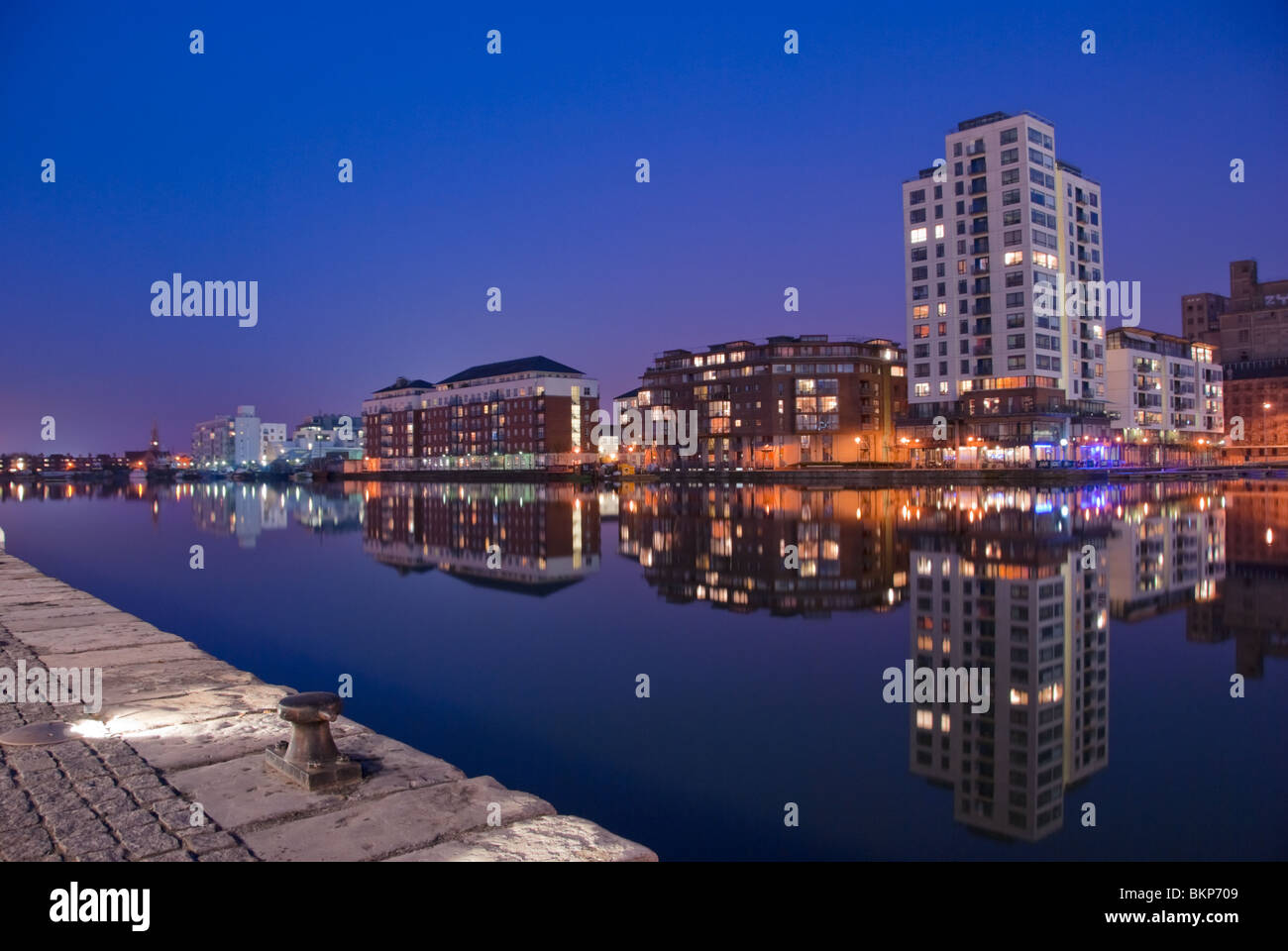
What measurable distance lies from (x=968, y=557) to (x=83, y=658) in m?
22.9

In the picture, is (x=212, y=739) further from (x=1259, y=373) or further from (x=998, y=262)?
(x=1259, y=373)

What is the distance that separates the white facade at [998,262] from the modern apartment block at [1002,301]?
146mm

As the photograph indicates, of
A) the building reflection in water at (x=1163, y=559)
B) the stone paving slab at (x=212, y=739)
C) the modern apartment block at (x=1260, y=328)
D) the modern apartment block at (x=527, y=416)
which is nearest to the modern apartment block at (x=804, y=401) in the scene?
the modern apartment block at (x=527, y=416)

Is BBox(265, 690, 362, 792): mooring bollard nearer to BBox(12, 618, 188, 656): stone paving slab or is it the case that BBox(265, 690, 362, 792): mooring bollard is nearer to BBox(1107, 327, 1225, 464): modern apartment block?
BBox(12, 618, 188, 656): stone paving slab

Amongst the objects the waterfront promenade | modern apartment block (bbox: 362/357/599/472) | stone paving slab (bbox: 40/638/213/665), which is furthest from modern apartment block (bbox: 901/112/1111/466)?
the waterfront promenade

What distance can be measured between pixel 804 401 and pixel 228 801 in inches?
5194

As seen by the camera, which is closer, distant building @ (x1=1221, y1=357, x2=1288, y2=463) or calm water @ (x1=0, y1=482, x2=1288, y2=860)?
calm water @ (x1=0, y1=482, x2=1288, y2=860)

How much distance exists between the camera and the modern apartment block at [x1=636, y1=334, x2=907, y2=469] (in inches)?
5276

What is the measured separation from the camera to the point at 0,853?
19.8 ft

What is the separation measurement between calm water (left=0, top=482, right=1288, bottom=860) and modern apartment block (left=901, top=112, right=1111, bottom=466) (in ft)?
236

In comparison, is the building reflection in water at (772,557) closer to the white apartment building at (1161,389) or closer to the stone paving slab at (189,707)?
the stone paving slab at (189,707)

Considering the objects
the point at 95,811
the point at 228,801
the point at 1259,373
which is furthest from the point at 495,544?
the point at 1259,373

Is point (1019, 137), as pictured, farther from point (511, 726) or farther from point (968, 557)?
point (511, 726)
